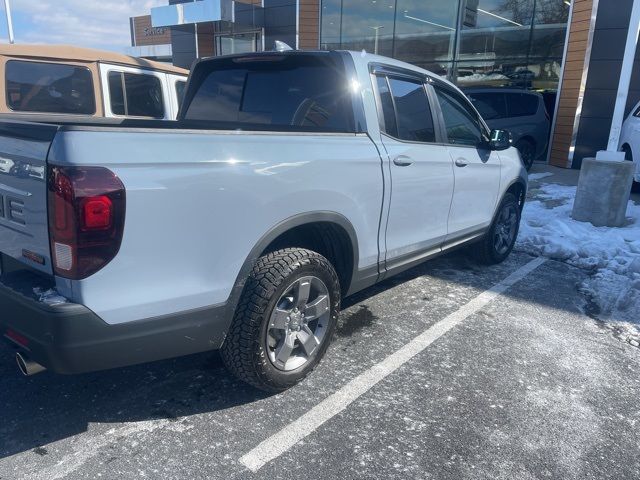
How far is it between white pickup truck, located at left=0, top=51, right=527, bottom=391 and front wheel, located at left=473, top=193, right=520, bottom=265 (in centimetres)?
130

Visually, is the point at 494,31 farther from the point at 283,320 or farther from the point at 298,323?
the point at 283,320

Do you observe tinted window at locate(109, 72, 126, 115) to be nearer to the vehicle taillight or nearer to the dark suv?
the vehicle taillight

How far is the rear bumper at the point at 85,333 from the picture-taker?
1.99 meters

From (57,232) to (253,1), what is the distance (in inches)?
707

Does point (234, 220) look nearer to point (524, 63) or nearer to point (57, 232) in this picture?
point (57, 232)

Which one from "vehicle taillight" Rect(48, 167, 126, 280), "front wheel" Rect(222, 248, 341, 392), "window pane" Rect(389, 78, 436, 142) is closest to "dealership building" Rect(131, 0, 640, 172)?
"window pane" Rect(389, 78, 436, 142)

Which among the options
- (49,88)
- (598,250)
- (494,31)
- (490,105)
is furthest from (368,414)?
(494,31)

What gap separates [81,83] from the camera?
20.3 feet

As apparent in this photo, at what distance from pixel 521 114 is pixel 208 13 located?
1070cm

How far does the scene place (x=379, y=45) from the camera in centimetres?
1591

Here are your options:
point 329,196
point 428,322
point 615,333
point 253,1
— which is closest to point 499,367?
point 428,322

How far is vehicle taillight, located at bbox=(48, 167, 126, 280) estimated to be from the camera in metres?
1.91

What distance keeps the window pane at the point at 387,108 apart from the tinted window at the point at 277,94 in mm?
295

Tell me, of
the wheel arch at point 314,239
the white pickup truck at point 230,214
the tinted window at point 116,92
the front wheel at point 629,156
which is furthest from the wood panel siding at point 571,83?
the wheel arch at point 314,239
